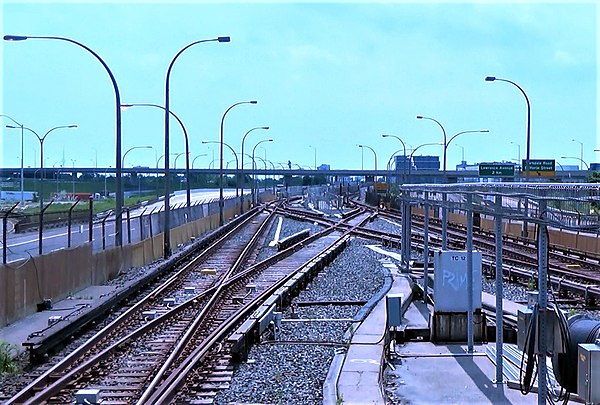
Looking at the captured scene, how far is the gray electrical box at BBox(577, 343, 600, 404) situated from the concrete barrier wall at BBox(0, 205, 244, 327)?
11.0 m

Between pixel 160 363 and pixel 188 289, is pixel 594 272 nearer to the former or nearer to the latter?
pixel 188 289

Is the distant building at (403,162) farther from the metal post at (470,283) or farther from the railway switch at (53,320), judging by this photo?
the metal post at (470,283)

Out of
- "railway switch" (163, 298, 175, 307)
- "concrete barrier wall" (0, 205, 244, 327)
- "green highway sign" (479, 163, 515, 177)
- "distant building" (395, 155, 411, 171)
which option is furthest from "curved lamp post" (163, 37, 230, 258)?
"distant building" (395, 155, 411, 171)

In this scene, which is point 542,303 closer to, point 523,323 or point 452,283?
point 523,323

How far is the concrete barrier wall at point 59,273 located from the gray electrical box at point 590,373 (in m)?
11.0

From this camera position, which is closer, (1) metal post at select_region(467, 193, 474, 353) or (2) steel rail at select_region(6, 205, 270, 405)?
(2) steel rail at select_region(6, 205, 270, 405)

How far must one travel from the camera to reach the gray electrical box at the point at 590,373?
750cm

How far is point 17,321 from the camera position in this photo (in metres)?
15.7

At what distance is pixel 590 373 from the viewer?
7.51 meters

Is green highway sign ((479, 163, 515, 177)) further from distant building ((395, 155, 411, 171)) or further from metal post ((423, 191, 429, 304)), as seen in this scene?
metal post ((423, 191, 429, 304))

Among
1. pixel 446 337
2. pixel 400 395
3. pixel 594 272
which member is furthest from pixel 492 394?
pixel 594 272

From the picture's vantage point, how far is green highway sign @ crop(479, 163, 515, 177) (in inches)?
2384

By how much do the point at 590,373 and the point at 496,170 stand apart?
182ft

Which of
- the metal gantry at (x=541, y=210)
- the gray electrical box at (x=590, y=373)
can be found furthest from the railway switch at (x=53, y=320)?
the gray electrical box at (x=590, y=373)
